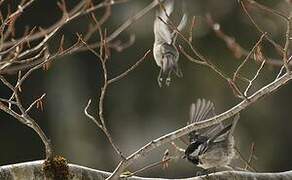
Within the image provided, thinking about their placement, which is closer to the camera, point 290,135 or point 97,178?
point 97,178

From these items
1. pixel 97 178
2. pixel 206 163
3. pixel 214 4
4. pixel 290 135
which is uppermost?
pixel 214 4

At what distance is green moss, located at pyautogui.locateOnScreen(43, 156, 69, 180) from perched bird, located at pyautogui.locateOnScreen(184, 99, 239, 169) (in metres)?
0.70

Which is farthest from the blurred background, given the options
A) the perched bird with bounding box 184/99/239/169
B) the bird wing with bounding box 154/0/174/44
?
the bird wing with bounding box 154/0/174/44

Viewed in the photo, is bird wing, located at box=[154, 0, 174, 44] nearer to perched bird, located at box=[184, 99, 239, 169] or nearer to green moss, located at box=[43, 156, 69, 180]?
perched bird, located at box=[184, 99, 239, 169]

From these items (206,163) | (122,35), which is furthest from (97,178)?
(122,35)

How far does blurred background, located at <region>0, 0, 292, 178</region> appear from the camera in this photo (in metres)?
8.70

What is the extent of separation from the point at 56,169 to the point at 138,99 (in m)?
6.18

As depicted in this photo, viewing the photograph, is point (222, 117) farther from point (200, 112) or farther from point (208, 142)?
point (208, 142)

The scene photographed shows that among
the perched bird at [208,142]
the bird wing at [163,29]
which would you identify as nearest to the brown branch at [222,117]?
the perched bird at [208,142]

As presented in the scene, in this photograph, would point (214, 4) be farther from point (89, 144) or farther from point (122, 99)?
point (89, 144)

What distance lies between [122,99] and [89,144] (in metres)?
0.71

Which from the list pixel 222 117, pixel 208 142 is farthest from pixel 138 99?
pixel 222 117

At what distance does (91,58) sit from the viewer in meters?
9.41

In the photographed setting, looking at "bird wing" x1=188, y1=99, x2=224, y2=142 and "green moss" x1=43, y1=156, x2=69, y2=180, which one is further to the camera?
"bird wing" x1=188, y1=99, x2=224, y2=142
